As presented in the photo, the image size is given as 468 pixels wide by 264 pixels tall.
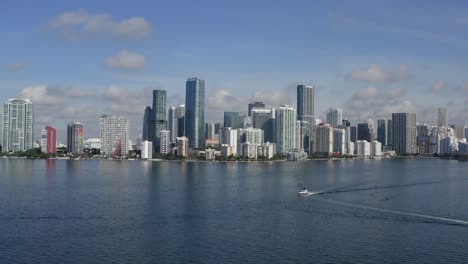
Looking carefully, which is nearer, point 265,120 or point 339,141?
point 265,120

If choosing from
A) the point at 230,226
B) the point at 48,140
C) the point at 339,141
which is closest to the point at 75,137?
the point at 48,140

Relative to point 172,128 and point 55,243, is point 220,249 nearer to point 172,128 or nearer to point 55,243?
point 55,243

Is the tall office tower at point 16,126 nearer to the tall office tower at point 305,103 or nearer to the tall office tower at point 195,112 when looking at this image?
the tall office tower at point 195,112

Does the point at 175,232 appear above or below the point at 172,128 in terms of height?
below

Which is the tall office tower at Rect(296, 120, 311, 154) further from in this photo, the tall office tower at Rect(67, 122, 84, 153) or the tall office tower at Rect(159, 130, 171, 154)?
the tall office tower at Rect(67, 122, 84, 153)

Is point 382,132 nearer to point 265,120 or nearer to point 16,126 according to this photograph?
point 265,120

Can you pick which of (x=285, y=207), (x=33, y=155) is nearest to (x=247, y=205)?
(x=285, y=207)
